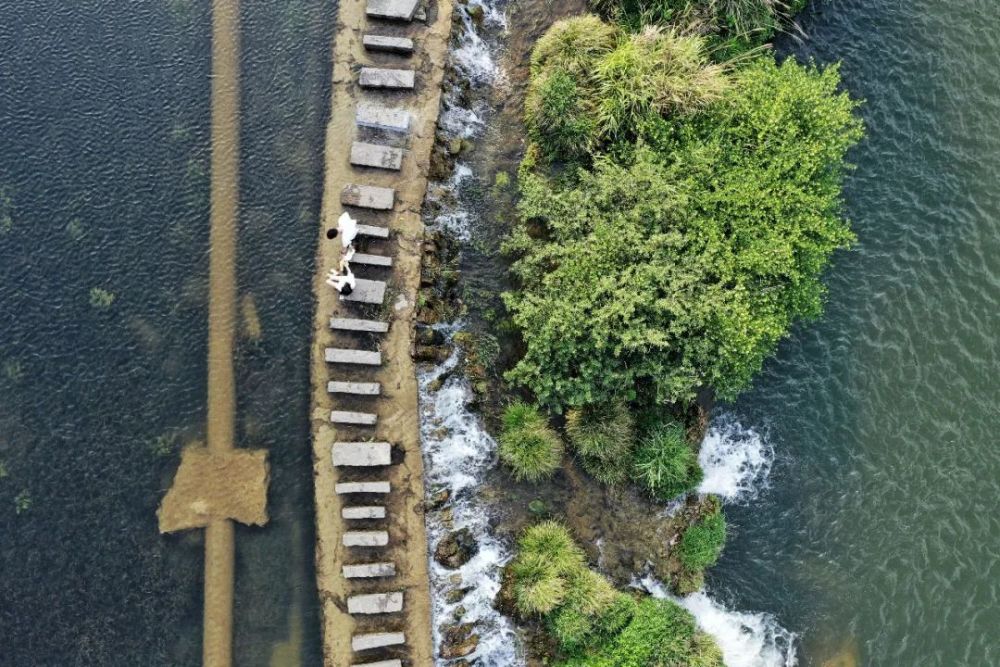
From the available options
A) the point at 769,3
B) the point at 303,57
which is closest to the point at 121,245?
the point at 303,57

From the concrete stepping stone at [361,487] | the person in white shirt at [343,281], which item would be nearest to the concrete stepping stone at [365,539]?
the concrete stepping stone at [361,487]

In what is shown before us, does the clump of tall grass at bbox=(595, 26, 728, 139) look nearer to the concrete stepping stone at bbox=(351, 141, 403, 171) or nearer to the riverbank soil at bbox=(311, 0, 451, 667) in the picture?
the riverbank soil at bbox=(311, 0, 451, 667)

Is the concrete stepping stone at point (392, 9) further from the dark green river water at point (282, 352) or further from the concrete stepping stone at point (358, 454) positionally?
the concrete stepping stone at point (358, 454)

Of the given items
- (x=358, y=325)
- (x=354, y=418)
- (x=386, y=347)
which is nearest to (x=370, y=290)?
(x=358, y=325)

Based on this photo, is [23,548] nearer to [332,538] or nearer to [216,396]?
[216,396]

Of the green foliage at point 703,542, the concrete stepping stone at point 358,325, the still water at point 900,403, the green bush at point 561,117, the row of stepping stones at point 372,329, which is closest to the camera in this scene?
the row of stepping stones at point 372,329

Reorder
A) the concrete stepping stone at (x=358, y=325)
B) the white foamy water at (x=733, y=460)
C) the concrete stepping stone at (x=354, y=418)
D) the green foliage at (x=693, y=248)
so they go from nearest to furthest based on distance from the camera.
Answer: the green foliage at (x=693, y=248) → the concrete stepping stone at (x=354, y=418) → the concrete stepping stone at (x=358, y=325) → the white foamy water at (x=733, y=460)
